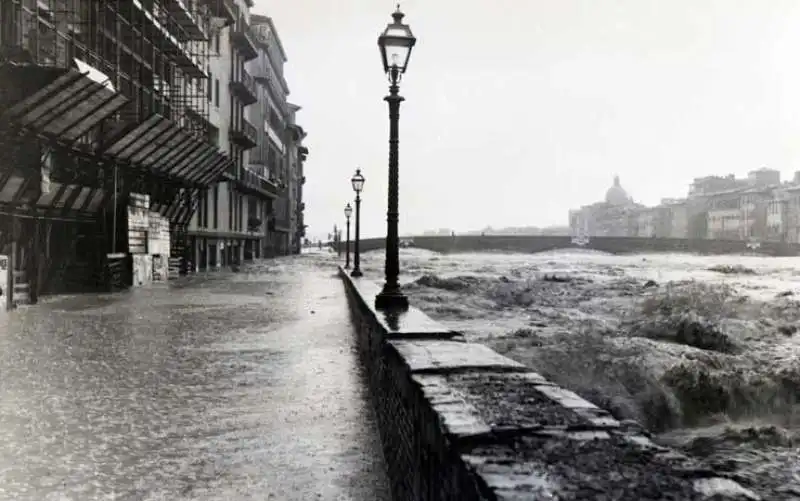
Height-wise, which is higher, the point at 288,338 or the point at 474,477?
the point at 474,477

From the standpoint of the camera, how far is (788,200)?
98625 mm

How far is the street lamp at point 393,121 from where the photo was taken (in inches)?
352

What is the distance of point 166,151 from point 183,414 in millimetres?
20089

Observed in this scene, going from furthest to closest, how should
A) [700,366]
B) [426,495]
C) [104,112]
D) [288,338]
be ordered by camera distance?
1. [104,112]
2. [288,338]
3. [700,366]
4. [426,495]

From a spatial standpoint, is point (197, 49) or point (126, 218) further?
point (197, 49)

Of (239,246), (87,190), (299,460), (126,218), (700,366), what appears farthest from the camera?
(239,246)

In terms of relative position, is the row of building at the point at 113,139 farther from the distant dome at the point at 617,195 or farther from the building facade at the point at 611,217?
the distant dome at the point at 617,195

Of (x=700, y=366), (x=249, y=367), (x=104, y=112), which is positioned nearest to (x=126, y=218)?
(x=104, y=112)

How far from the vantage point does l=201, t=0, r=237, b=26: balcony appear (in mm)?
37997

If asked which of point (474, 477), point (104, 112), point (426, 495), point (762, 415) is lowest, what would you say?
point (762, 415)

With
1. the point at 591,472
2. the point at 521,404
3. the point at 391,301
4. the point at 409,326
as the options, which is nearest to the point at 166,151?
the point at 391,301

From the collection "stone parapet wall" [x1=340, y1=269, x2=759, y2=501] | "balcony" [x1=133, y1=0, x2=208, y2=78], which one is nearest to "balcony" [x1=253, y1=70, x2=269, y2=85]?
"balcony" [x1=133, y1=0, x2=208, y2=78]

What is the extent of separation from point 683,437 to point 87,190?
1806 cm

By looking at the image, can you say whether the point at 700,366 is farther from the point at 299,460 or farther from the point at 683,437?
the point at 299,460
